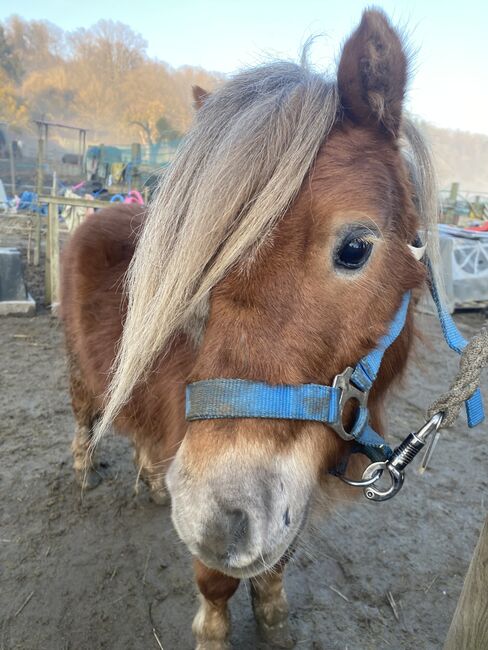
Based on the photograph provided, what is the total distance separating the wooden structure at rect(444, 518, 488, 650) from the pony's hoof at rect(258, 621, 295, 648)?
106 centimetres

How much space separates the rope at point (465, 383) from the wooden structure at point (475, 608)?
30 centimetres

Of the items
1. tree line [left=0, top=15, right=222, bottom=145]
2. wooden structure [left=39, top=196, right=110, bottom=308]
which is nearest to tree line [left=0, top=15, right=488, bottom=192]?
tree line [left=0, top=15, right=222, bottom=145]

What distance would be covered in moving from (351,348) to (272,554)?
1.92 feet

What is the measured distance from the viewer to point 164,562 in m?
2.47

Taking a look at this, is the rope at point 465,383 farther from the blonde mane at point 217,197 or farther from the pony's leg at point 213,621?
the pony's leg at point 213,621

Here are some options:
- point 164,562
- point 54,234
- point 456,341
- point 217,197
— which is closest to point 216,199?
point 217,197

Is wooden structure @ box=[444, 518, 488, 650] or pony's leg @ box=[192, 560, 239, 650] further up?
wooden structure @ box=[444, 518, 488, 650]

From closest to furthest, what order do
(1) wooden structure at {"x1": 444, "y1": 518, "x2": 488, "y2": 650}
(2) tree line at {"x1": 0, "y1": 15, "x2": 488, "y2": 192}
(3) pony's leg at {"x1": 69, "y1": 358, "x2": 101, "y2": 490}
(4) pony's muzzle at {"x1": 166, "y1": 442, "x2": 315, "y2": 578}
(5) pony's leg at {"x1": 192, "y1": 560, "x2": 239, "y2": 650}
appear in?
(4) pony's muzzle at {"x1": 166, "y1": 442, "x2": 315, "y2": 578}
(1) wooden structure at {"x1": 444, "y1": 518, "x2": 488, "y2": 650}
(5) pony's leg at {"x1": 192, "y1": 560, "x2": 239, "y2": 650}
(3) pony's leg at {"x1": 69, "y1": 358, "x2": 101, "y2": 490}
(2) tree line at {"x1": 0, "y1": 15, "x2": 488, "y2": 192}

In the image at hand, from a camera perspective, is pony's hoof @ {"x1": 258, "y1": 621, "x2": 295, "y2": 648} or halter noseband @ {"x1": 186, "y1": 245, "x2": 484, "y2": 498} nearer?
halter noseband @ {"x1": 186, "y1": 245, "x2": 484, "y2": 498}

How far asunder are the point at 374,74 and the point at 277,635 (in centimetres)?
235

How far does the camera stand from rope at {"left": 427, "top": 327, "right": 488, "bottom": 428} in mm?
1223

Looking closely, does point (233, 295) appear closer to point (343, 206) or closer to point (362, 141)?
point (343, 206)

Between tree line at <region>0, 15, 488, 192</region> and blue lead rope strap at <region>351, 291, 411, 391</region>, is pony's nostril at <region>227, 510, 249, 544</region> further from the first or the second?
tree line at <region>0, 15, 488, 192</region>

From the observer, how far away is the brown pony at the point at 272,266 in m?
1.06
